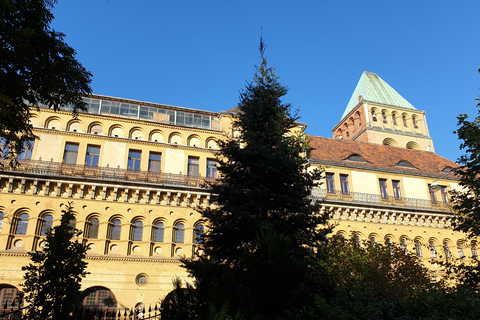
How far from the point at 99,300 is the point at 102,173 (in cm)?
769

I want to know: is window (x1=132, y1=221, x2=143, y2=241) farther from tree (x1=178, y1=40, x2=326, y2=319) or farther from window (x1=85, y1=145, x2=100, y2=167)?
tree (x1=178, y1=40, x2=326, y2=319)

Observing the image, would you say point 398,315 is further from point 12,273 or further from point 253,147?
point 12,273

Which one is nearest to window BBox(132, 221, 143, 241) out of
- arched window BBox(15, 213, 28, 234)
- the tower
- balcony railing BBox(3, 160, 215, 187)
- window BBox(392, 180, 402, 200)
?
balcony railing BBox(3, 160, 215, 187)

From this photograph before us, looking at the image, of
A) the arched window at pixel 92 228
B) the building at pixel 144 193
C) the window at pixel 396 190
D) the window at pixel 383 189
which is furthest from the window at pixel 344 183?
the arched window at pixel 92 228

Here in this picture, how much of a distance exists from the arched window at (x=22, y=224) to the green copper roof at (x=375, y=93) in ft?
151

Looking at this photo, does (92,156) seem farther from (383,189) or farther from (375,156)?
(375,156)

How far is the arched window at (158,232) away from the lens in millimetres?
24688

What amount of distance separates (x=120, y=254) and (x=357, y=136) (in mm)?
39037

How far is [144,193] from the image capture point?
2530 centimetres

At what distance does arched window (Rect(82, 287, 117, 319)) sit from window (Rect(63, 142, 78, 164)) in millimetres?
8424

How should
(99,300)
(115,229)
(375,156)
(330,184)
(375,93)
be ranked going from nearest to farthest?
(99,300), (115,229), (330,184), (375,156), (375,93)

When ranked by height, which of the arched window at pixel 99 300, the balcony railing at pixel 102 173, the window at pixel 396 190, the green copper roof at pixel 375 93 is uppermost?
the green copper roof at pixel 375 93

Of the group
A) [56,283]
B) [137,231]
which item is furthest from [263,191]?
[137,231]

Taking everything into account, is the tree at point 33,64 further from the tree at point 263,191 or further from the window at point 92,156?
the window at point 92,156
